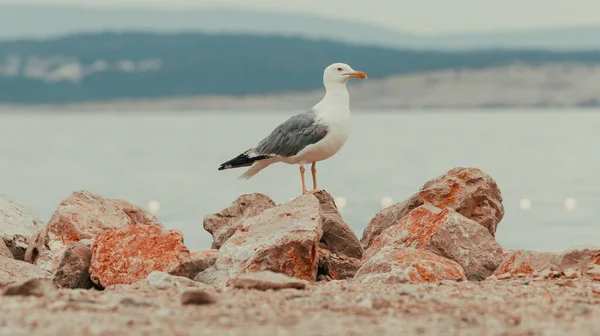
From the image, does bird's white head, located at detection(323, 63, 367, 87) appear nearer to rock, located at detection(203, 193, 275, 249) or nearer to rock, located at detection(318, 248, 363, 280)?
rock, located at detection(203, 193, 275, 249)

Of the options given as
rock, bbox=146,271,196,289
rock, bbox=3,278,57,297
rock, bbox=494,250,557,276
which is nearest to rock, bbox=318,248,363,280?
rock, bbox=494,250,557,276

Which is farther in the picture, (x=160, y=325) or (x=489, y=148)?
(x=489, y=148)

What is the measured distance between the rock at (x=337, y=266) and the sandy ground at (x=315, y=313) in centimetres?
257

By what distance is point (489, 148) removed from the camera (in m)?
58.2

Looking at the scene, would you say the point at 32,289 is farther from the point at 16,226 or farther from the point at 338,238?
the point at 16,226

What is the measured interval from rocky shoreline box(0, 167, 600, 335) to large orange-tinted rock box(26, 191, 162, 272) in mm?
18

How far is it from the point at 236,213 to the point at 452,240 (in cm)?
304

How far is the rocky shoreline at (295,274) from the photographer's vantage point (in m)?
7.29

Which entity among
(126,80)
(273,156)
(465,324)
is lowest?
(465,324)

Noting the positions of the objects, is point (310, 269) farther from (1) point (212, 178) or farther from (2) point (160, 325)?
(1) point (212, 178)

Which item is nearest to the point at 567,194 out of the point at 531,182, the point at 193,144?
the point at 531,182

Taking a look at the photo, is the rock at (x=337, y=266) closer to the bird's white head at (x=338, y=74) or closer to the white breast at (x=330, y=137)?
the white breast at (x=330, y=137)

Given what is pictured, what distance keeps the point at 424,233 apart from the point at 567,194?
20165 millimetres

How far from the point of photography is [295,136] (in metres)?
13.2
